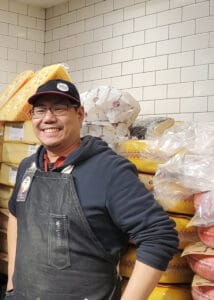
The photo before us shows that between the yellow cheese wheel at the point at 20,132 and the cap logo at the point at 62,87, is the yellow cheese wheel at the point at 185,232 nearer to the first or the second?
the cap logo at the point at 62,87

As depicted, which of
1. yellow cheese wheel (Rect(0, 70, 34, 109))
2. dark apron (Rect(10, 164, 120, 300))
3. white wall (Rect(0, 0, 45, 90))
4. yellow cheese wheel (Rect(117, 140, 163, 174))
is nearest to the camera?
dark apron (Rect(10, 164, 120, 300))

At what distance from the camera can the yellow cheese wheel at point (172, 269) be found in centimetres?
211

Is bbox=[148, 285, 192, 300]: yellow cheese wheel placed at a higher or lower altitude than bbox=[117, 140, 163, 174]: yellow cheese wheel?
lower

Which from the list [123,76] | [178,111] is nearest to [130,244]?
[178,111]

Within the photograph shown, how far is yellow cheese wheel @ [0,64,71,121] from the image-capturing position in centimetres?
258

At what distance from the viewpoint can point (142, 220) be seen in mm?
1460

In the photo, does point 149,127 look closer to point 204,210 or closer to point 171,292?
point 204,210

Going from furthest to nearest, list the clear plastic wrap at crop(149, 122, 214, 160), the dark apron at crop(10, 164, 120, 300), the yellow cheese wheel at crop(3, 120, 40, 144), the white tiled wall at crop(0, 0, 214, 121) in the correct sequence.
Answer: the white tiled wall at crop(0, 0, 214, 121)
the yellow cheese wheel at crop(3, 120, 40, 144)
the clear plastic wrap at crop(149, 122, 214, 160)
the dark apron at crop(10, 164, 120, 300)

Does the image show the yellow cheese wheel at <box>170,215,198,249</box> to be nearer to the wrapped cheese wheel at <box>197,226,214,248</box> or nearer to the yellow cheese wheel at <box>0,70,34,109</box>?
the wrapped cheese wheel at <box>197,226,214,248</box>

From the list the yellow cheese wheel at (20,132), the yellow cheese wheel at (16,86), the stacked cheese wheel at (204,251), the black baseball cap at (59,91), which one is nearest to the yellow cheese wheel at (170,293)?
the stacked cheese wheel at (204,251)

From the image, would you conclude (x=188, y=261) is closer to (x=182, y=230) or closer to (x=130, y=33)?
(x=182, y=230)

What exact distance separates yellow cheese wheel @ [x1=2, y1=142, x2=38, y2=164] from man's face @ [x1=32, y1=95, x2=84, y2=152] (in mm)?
990

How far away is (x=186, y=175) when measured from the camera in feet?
6.69

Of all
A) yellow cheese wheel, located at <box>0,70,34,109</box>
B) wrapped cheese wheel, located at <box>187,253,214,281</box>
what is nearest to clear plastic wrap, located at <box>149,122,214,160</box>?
wrapped cheese wheel, located at <box>187,253,214,281</box>
